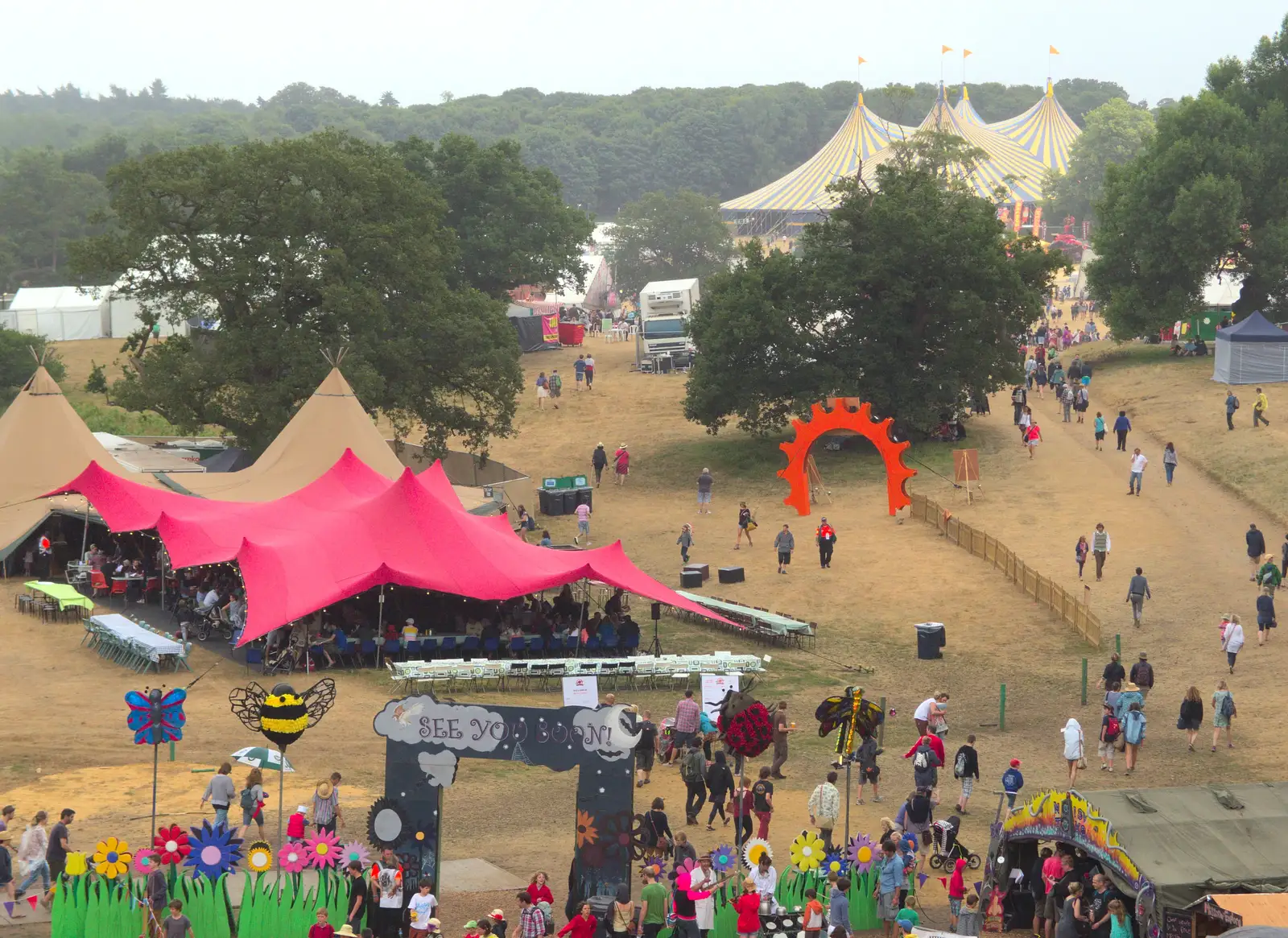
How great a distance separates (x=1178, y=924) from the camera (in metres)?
13.7

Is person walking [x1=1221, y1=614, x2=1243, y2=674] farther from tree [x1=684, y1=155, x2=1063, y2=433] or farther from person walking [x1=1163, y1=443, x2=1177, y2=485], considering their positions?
tree [x1=684, y1=155, x2=1063, y2=433]

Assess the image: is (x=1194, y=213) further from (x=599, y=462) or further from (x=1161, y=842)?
(x=1161, y=842)

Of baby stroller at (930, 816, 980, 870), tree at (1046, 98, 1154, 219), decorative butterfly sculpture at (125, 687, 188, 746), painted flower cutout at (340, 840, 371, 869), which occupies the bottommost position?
baby stroller at (930, 816, 980, 870)

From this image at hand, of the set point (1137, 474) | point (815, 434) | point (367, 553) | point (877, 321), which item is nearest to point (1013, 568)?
point (1137, 474)

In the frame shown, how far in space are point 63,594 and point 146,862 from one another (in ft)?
47.0

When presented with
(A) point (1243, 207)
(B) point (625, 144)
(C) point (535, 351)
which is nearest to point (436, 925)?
(A) point (1243, 207)

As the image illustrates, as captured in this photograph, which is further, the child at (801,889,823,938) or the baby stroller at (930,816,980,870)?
the baby stroller at (930,816,980,870)

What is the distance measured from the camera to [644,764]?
69.8 ft

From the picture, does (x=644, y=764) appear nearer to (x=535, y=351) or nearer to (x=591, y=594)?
(x=591, y=594)

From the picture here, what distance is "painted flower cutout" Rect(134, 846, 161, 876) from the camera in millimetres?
15352

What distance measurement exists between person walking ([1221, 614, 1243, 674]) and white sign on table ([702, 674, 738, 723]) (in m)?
8.12

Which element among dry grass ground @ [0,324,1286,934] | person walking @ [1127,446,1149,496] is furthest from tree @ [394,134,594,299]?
person walking @ [1127,446,1149,496]

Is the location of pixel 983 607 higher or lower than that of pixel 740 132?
lower

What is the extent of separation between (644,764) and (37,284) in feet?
256
